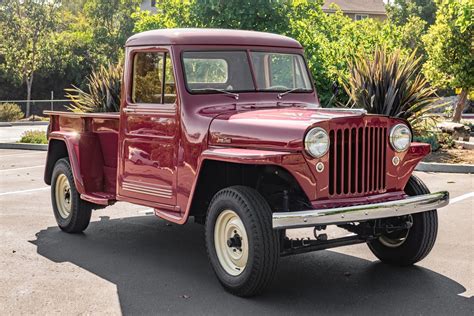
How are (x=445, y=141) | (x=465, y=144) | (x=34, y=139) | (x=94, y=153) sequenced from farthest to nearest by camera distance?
(x=34, y=139), (x=465, y=144), (x=445, y=141), (x=94, y=153)

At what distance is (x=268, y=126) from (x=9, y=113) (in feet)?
101

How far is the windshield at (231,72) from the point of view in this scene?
6250 millimetres

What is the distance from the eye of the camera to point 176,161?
604 centimetres

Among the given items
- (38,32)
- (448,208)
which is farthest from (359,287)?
(38,32)

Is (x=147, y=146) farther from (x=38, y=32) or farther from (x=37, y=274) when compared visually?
(x=38, y=32)

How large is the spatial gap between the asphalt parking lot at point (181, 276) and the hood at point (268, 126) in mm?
1170

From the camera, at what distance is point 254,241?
16.4 ft

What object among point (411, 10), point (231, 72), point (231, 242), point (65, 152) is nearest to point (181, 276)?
point (231, 242)

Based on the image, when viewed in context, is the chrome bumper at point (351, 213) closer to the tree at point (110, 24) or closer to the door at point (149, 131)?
the door at point (149, 131)

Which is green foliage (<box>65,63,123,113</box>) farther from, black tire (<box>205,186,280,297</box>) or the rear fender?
black tire (<box>205,186,280,297</box>)

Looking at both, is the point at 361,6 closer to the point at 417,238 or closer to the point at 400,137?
the point at 417,238

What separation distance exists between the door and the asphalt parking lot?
26.9 inches

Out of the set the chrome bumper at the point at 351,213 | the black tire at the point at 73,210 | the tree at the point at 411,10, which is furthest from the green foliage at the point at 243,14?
the tree at the point at 411,10

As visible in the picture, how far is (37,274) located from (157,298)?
1.33m
